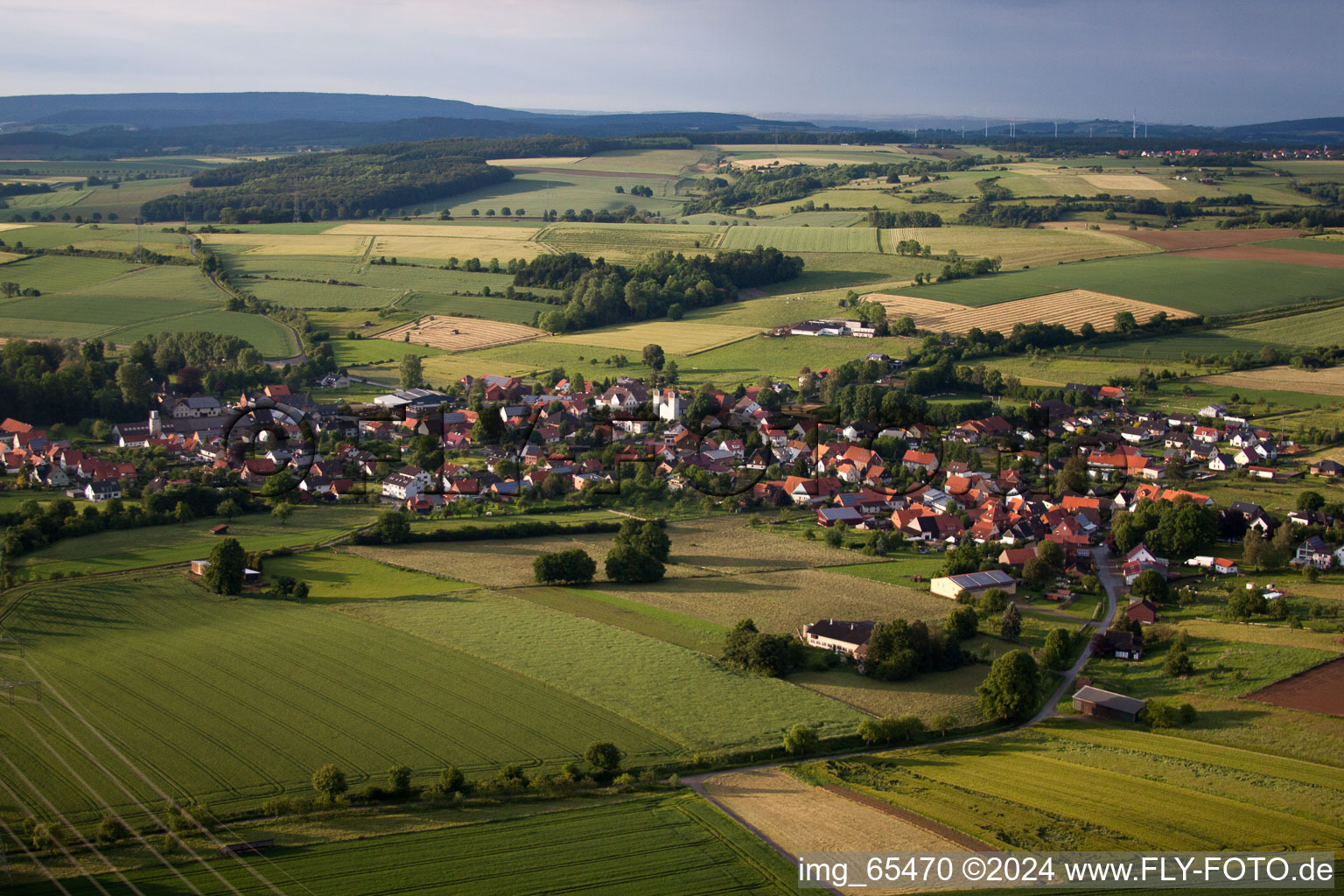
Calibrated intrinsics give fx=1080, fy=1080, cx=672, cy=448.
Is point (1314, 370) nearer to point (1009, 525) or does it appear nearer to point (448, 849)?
point (1009, 525)

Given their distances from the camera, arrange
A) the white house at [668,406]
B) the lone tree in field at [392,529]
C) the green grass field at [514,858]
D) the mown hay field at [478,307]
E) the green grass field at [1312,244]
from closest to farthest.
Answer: the green grass field at [514,858] < the lone tree in field at [392,529] < the white house at [668,406] < the mown hay field at [478,307] < the green grass field at [1312,244]

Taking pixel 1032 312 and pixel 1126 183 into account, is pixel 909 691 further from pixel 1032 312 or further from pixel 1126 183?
pixel 1126 183

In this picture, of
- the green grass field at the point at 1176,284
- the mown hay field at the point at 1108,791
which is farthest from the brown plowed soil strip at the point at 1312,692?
the green grass field at the point at 1176,284

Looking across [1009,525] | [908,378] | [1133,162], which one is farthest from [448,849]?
[1133,162]

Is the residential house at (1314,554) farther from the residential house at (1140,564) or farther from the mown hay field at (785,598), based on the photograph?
the mown hay field at (785,598)

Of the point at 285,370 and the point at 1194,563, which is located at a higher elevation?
the point at 285,370

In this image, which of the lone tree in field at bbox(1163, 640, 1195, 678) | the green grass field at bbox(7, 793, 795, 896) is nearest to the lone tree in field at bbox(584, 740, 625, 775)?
the green grass field at bbox(7, 793, 795, 896)

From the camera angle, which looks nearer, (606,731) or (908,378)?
(606,731)

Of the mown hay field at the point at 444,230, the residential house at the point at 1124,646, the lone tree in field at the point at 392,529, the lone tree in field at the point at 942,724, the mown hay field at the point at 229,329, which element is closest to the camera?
the lone tree in field at the point at 942,724
